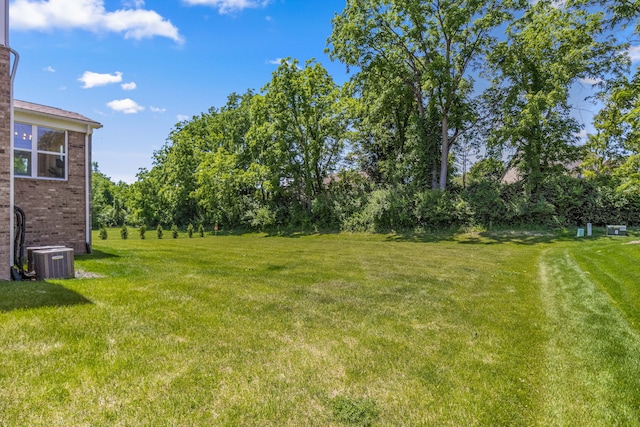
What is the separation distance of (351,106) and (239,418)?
81.0 ft

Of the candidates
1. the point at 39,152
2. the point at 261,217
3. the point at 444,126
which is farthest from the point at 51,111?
the point at 444,126

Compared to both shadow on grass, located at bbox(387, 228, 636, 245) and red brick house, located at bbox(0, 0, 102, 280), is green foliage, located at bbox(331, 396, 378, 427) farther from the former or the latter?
shadow on grass, located at bbox(387, 228, 636, 245)

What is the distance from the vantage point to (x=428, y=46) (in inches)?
844

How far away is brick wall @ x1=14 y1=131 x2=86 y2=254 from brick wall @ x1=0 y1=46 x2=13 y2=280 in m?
3.33

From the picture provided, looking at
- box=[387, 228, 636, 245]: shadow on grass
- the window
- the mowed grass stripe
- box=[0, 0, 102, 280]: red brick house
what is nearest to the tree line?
box=[387, 228, 636, 245]: shadow on grass

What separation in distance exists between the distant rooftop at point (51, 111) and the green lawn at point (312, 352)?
484cm

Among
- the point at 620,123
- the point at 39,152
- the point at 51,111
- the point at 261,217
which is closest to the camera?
the point at 39,152

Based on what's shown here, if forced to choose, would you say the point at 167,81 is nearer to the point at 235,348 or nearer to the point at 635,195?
the point at 235,348

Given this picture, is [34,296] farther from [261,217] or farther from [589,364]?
[261,217]

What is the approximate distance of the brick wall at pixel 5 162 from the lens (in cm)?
593

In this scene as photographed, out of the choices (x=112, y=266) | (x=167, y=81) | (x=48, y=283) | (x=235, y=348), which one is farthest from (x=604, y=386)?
(x=167, y=81)

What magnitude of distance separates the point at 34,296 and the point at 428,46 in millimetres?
23134

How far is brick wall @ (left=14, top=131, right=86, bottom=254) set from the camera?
8.84 m

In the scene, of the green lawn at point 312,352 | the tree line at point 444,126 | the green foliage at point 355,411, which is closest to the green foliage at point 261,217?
the tree line at point 444,126
